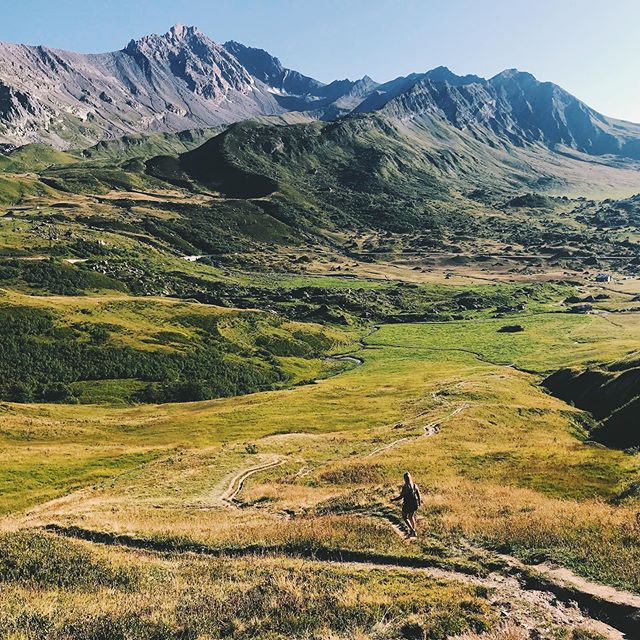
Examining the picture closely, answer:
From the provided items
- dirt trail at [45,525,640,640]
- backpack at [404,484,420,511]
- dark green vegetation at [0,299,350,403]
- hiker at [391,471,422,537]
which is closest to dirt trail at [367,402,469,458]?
hiker at [391,471,422,537]

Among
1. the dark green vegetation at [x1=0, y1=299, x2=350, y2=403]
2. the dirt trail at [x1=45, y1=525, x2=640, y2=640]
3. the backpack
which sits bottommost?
the dark green vegetation at [x1=0, y1=299, x2=350, y2=403]

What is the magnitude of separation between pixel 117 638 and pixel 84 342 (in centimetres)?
18273

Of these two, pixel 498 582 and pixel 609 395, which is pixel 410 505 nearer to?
pixel 498 582

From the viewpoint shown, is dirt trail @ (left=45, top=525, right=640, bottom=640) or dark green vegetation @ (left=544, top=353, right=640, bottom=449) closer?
dirt trail @ (left=45, top=525, right=640, bottom=640)

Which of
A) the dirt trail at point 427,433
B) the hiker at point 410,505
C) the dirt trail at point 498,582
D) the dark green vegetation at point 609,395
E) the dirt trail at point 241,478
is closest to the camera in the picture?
the dirt trail at point 498,582

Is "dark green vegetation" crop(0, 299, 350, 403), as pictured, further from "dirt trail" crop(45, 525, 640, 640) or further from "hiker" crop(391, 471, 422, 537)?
"hiker" crop(391, 471, 422, 537)

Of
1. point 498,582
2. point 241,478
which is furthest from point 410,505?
point 241,478

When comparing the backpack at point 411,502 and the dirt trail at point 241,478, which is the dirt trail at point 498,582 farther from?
the dirt trail at point 241,478

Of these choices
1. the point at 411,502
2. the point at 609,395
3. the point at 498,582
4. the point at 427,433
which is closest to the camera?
the point at 498,582

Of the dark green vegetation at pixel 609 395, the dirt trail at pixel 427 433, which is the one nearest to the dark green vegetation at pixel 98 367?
the dirt trail at pixel 427 433

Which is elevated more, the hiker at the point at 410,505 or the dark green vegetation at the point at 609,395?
the hiker at the point at 410,505

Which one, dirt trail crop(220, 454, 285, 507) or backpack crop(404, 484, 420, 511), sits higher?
backpack crop(404, 484, 420, 511)

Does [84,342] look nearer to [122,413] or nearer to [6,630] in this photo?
[122,413]

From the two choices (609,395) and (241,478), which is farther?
(609,395)
